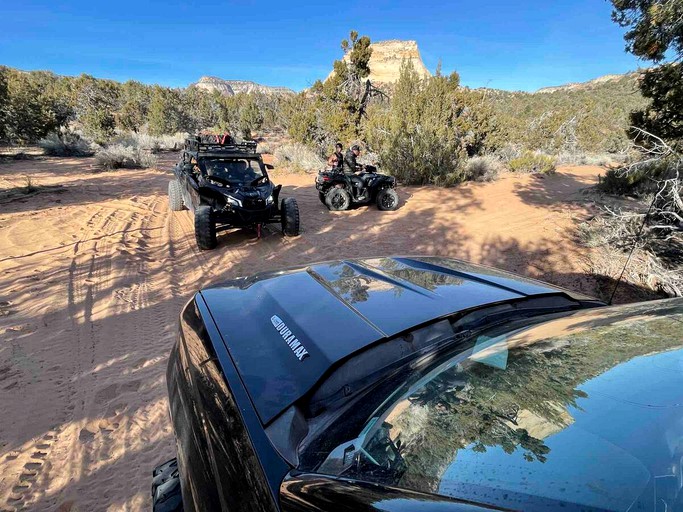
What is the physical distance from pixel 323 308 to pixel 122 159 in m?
18.4

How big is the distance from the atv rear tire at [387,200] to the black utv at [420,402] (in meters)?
8.31

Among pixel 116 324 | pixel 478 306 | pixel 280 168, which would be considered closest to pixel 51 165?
pixel 280 168

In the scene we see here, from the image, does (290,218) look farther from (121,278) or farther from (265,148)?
(265,148)

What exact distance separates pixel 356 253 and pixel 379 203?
3683 mm

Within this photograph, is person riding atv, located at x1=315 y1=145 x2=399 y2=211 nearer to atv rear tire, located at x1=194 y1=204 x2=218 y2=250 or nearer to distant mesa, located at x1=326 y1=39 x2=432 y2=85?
atv rear tire, located at x1=194 y1=204 x2=218 y2=250

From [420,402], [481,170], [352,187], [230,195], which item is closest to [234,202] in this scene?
[230,195]

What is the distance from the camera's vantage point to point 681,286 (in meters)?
5.05

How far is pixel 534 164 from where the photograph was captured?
16.3 metres

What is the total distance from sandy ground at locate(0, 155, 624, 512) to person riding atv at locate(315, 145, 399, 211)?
39cm

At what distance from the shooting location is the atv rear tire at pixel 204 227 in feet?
21.3

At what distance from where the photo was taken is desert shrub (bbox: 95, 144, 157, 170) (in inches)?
635

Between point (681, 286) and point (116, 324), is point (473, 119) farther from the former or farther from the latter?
point (116, 324)

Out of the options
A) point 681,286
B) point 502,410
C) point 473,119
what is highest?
point 473,119

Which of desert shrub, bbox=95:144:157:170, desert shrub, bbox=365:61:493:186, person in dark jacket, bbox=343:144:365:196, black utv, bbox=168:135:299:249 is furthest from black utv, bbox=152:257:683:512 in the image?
desert shrub, bbox=95:144:157:170
